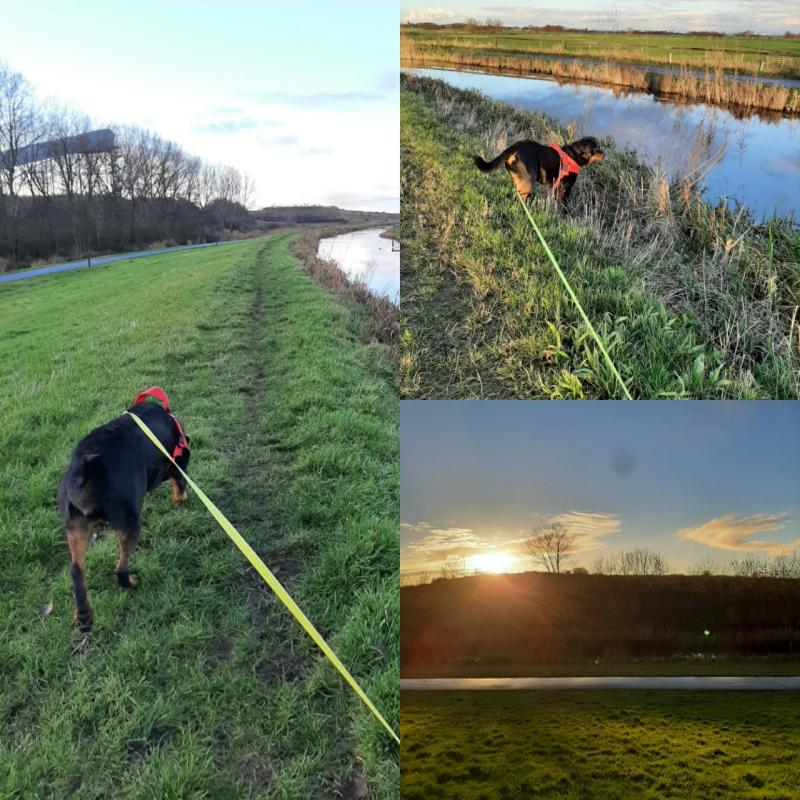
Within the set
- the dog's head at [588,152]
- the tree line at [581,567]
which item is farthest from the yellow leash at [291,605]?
the dog's head at [588,152]

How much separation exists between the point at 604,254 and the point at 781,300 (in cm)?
78

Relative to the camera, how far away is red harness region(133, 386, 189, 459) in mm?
2264

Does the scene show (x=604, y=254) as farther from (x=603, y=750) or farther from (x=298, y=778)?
(x=298, y=778)

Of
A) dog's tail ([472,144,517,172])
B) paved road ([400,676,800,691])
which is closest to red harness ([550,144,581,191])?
dog's tail ([472,144,517,172])

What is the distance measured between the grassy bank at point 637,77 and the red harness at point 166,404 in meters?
1.91

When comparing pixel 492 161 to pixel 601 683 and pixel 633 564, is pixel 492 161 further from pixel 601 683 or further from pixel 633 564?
pixel 601 683

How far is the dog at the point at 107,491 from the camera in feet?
6.20

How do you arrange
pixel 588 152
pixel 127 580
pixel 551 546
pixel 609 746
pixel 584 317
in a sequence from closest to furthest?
1. pixel 127 580
2. pixel 584 317
3. pixel 609 746
4. pixel 551 546
5. pixel 588 152

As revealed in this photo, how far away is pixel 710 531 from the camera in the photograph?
2.61m

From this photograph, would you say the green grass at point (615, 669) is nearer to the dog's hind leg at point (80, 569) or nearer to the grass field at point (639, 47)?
the dog's hind leg at point (80, 569)

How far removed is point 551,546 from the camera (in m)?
2.58

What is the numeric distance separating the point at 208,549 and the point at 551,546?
5.01ft

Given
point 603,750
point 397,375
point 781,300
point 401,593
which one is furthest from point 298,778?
point 781,300

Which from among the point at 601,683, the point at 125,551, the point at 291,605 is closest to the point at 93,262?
the point at 125,551
